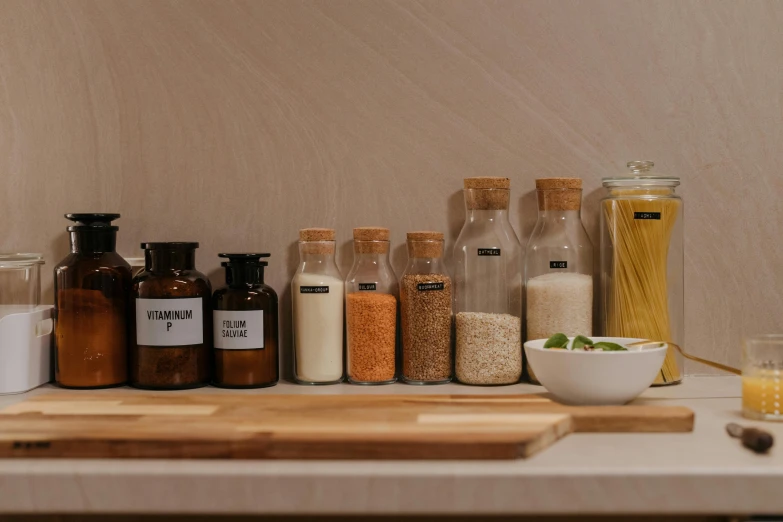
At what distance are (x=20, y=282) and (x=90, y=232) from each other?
6.5 inches

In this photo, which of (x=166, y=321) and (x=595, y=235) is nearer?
(x=166, y=321)

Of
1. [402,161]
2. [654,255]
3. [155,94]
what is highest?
[155,94]

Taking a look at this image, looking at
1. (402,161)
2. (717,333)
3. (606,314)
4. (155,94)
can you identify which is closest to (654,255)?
(606,314)

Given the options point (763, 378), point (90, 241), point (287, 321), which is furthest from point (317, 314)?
point (763, 378)

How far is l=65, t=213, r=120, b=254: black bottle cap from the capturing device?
3.73 feet

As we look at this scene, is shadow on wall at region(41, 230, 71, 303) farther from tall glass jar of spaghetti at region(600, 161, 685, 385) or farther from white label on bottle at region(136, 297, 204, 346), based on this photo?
tall glass jar of spaghetti at region(600, 161, 685, 385)

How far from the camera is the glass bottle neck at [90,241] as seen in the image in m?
1.14

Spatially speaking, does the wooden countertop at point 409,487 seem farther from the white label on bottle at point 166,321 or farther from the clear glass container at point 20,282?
the clear glass container at point 20,282

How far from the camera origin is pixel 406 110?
4.10 ft

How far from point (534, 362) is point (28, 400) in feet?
2.20

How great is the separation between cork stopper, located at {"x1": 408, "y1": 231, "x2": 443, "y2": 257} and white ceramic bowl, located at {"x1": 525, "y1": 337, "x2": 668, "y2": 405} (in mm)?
254

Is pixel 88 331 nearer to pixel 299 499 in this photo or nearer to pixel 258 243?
pixel 258 243

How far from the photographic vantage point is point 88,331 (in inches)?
44.4

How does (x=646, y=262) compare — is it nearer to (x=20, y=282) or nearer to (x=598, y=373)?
(x=598, y=373)
